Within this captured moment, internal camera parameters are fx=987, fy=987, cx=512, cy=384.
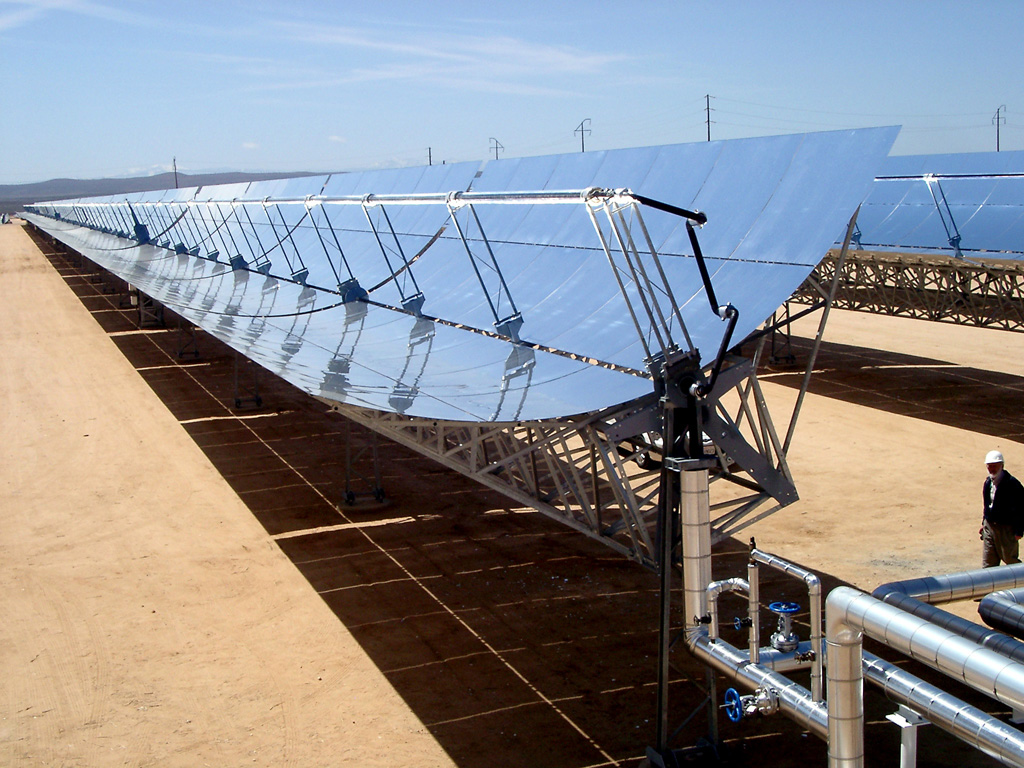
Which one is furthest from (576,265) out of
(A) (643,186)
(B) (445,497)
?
(B) (445,497)

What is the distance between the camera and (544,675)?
10625 millimetres

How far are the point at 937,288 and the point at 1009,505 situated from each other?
13338 mm

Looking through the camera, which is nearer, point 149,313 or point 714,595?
point 714,595

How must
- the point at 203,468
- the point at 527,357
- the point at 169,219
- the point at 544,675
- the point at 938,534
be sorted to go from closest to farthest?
the point at 544,675
the point at 527,357
the point at 938,534
the point at 203,468
the point at 169,219

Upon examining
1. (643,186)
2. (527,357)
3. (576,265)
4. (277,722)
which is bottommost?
(277,722)

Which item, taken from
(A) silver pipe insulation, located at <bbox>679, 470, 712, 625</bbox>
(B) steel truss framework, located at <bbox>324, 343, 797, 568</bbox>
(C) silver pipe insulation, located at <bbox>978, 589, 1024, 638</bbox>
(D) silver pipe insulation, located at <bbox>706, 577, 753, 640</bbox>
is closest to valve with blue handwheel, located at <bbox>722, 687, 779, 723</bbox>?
(D) silver pipe insulation, located at <bbox>706, 577, 753, 640</bbox>

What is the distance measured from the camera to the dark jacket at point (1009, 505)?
432 inches

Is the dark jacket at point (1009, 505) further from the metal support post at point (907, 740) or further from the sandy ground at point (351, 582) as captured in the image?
the metal support post at point (907, 740)

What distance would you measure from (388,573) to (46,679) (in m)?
4.47

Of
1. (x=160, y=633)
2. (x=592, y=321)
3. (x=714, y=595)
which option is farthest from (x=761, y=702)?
(x=160, y=633)

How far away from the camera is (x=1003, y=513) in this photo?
11.0m

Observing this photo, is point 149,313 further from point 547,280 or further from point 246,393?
point 547,280

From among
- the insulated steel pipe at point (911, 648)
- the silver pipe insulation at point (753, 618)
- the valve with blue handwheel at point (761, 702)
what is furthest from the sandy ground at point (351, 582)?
the insulated steel pipe at point (911, 648)

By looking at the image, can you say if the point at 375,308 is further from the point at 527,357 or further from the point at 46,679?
the point at 46,679
